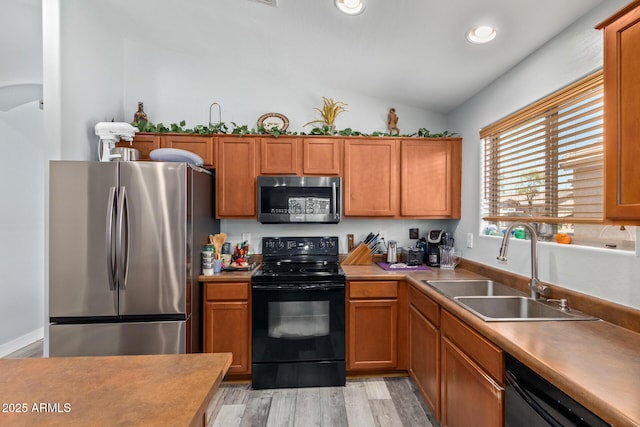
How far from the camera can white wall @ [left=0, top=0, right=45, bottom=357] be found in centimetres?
291

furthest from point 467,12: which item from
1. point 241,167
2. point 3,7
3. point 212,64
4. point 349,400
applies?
point 3,7

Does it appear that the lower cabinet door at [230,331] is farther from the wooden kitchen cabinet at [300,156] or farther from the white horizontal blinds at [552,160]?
the white horizontal blinds at [552,160]

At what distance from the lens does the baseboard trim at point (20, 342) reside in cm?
298

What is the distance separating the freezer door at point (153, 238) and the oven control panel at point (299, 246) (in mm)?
963

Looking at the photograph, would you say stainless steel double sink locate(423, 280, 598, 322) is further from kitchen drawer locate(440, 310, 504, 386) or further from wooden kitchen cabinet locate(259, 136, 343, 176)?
wooden kitchen cabinet locate(259, 136, 343, 176)

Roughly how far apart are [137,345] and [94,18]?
8.66ft

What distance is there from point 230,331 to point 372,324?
3.77 feet

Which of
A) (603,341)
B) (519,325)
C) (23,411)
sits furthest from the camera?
(519,325)

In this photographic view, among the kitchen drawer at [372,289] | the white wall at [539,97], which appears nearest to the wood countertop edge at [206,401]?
the kitchen drawer at [372,289]

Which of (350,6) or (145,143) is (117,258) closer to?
(145,143)

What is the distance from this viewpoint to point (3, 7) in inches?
94.7

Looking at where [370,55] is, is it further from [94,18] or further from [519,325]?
[94,18]

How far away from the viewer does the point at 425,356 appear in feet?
6.84

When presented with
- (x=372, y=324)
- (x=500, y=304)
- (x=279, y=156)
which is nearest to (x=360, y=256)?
(x=372, y=324)
